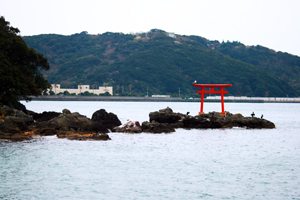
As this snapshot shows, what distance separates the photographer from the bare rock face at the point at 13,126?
169ft

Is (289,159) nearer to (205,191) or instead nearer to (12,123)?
(205,191)

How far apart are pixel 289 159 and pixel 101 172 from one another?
1478 cm

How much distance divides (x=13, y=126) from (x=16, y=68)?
13648 millimetres

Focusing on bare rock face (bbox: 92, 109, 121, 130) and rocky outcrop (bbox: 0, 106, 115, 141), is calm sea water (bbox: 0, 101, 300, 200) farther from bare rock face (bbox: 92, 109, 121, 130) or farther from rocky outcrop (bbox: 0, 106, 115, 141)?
bare rock face (bbox: 92, 109, 121, 130)

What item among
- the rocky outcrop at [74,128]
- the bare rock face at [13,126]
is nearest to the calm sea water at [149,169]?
the rocky outcrop at [74,128]

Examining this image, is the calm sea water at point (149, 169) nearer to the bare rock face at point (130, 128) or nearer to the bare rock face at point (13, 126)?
the bare rock face at point (13, 126)

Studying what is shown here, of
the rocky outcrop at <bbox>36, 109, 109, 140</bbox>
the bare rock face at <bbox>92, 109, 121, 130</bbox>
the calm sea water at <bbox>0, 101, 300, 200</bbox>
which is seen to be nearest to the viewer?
the calm sea water at <bbox>0, 101, 300, 200</bbox>

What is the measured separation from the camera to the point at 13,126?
53.8m

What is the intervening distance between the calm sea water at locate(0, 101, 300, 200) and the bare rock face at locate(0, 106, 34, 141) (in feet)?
5.54

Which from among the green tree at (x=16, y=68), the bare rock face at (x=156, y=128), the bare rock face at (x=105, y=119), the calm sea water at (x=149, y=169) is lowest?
the calm sea water at (x=149, y=169)

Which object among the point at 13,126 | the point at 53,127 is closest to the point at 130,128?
the point at 53,127

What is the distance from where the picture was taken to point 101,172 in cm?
3669

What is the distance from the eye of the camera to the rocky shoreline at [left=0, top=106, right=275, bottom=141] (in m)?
53.4

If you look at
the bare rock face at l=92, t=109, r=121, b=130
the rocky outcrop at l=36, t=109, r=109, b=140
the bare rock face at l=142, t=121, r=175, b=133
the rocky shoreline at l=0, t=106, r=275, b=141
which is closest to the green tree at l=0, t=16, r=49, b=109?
the rocky shoreline at l=0, t=106, r=275, b=141
